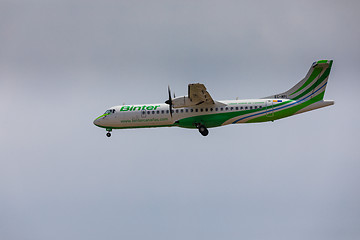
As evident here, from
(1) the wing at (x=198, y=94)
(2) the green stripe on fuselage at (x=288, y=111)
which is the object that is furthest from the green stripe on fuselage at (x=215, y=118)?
(1) the wing at (x=198, y=94)

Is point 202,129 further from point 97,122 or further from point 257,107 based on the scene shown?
point 97,122

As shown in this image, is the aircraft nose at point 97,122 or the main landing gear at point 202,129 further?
the aircraft nose at point 97,122

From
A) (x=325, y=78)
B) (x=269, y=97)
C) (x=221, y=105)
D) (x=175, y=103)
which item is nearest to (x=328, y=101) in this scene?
(x=325, y=78)

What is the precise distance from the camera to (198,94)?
4659 cm

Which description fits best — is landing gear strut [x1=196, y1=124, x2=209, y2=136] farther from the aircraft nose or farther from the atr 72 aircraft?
the aircraft nose

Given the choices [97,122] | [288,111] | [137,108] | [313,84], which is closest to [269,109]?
[288,111]

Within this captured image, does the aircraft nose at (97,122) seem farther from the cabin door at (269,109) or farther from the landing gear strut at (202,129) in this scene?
the cabin door at (269,109)

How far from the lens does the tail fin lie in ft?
159

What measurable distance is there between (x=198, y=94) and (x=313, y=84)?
11838mm

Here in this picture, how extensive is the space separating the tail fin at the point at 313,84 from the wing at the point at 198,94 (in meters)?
8.53

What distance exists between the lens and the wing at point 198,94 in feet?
149

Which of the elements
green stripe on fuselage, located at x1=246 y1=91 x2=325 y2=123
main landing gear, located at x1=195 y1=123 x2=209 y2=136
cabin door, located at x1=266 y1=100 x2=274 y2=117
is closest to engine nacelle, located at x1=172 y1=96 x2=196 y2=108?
main landing gear, located at x1=195 y1=123 x2=209 y2=136

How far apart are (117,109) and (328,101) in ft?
71.1

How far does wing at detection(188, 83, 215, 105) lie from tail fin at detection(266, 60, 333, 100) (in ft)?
28.0
